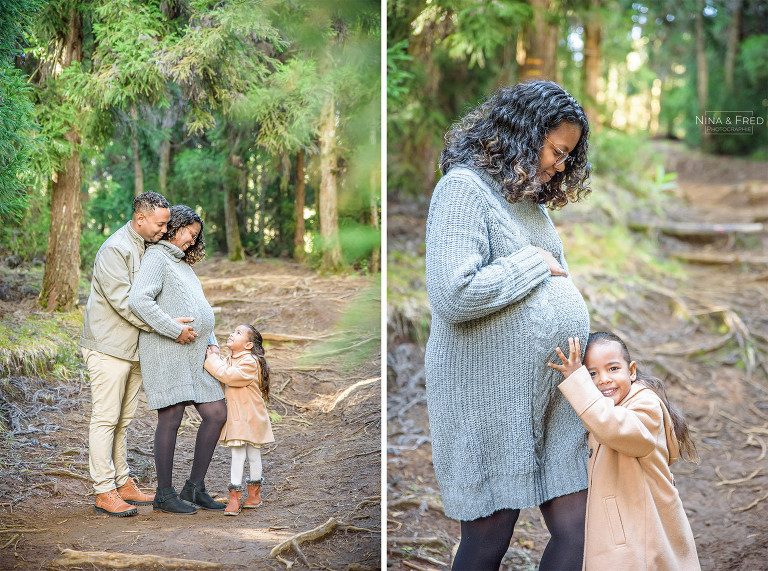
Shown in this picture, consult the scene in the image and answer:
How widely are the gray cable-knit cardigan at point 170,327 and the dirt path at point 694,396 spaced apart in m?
1.42

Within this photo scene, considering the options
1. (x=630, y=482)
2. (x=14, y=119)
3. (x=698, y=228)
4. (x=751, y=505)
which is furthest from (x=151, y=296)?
(x=698, y=228)

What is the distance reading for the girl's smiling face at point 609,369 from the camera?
2.01 m

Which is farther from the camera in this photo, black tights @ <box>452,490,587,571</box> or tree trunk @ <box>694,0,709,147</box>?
tree trunk @ <box>694,0,709,147</box>

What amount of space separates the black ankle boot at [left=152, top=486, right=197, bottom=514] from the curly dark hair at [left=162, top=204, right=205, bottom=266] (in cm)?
75

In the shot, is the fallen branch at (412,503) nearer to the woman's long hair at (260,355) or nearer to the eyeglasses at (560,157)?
the woman's long hair at (260,355)

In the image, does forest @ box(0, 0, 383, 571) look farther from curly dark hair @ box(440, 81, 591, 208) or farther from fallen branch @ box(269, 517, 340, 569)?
curly dark hair @ box(440, 81, 591, 208)

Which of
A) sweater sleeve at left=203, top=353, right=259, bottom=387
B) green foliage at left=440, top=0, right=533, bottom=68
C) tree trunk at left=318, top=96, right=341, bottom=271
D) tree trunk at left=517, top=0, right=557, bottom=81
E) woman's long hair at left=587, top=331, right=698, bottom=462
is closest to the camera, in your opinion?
woman's long hair at left=587, top=331, right=698, bottom=462

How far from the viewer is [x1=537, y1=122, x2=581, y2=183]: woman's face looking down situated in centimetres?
195

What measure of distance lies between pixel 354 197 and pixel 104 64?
93 cm

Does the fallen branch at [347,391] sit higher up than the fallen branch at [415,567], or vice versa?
the fallen branch at [347,391]

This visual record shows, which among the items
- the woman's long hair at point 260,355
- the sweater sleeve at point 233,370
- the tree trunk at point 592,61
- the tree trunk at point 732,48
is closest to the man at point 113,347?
the sweater sleeve at point 233,370

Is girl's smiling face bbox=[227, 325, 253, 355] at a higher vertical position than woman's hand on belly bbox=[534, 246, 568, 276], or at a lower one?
lower

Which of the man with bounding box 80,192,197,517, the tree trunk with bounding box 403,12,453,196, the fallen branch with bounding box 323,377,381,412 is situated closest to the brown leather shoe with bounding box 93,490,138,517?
the man with bounding box 80,192,197,517

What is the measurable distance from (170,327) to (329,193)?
2.39 ft
